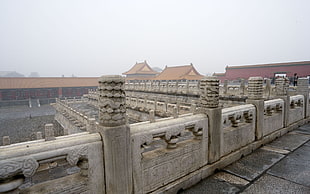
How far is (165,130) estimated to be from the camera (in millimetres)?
2645

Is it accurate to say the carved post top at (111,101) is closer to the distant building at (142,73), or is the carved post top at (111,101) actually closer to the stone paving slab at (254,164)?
the stone paving slab at (254,164)

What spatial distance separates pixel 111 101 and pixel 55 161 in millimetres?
823

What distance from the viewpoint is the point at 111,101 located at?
82.6 inches

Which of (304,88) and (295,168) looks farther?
(304,88)

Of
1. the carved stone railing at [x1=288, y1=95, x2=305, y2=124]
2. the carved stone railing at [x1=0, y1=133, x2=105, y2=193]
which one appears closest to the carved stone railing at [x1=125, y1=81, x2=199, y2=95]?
the carved stone railing at [x1=288, y1=95, x2=305, y2=124]

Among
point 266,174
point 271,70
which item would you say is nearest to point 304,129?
point 266,174

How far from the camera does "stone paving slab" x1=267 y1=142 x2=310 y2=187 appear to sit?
10.1 feet

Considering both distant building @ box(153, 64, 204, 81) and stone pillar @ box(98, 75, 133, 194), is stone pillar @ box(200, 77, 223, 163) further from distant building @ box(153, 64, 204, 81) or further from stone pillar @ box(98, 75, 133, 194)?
distant building @ box(153, 64, 204, 81)

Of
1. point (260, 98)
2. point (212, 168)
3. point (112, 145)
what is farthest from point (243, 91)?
point (112, 145)

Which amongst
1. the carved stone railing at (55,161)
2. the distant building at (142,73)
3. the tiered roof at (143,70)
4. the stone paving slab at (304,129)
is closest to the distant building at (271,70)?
the distant building at (142,73)

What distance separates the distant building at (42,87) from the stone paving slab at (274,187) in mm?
34198

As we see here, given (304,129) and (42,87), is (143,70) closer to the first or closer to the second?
(42,87)

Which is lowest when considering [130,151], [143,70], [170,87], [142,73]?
[130,151]

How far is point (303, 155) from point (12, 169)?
500cm
